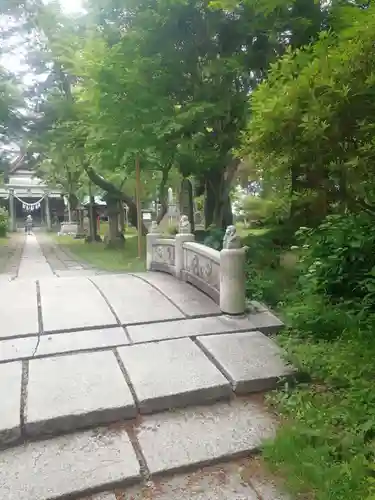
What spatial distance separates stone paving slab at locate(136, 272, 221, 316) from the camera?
455 centimetres

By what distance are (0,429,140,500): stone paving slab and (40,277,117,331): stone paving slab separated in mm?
1686

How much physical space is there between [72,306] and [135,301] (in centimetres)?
81

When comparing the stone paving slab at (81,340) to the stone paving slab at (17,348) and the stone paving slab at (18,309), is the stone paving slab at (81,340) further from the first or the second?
the stone paving slab at (18,309)

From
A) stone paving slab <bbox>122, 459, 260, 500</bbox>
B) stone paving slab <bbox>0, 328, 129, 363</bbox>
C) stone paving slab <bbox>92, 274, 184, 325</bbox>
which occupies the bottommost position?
stone paving slab <bbox>122, 459, 260, 500</bbox>

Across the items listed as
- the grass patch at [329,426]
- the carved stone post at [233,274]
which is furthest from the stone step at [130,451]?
the carved stone post at [233,274]

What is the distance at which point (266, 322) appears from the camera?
414 cm

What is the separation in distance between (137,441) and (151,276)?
4.24 metres

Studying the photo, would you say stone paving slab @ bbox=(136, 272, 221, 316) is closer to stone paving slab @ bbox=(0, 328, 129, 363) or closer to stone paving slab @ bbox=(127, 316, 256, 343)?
stone paving slab @ bbox=(127, 316, 256, 343)

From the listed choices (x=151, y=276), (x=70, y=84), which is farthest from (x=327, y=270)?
(x=70, y=84)

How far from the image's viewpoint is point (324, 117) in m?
3.11

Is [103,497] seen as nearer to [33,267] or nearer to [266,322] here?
[266,322]

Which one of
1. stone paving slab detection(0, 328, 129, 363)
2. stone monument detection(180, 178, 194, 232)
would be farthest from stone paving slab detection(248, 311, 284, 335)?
stone monument detection(180, 178, 194, 232)

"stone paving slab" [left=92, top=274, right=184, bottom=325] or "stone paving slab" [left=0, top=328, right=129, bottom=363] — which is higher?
"stone paving slab" [left=92, top=274, right=184, bottom=325]

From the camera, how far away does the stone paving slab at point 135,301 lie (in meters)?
4.34
